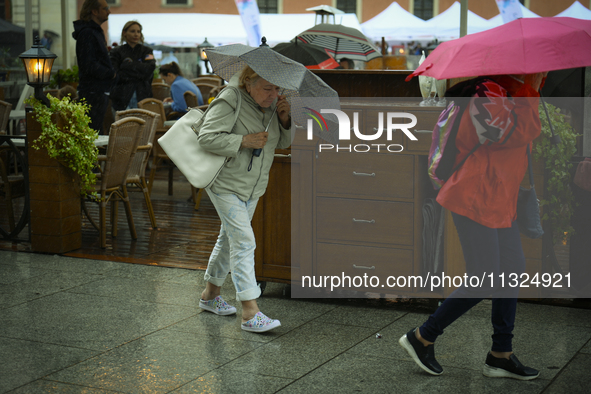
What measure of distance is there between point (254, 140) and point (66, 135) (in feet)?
8.47

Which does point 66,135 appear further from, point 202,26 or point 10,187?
point 202,26

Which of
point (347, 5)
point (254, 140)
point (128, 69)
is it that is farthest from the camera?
point (347, 5)

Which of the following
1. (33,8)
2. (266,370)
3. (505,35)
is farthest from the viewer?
(33,8)

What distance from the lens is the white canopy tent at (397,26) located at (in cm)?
1977

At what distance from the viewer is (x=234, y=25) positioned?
22.1 m

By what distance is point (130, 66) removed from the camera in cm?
1007

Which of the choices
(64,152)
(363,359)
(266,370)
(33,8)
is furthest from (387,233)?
(33,8)

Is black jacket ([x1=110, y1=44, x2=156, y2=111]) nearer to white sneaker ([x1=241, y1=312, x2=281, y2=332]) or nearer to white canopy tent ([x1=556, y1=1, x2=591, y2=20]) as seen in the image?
white sneaker ([x1=241, y1=312, x2=281, y2=332])

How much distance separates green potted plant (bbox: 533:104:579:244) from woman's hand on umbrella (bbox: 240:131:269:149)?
5.90 ft

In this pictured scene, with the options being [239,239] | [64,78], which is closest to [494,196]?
[239,239]

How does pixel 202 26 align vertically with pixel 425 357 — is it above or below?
above

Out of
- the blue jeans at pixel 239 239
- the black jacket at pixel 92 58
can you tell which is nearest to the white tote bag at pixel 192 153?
the blue jeans at pixel 239 239

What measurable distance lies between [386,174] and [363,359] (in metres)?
1.34

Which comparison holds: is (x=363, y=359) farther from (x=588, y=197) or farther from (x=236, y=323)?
(x=588, y=197)
